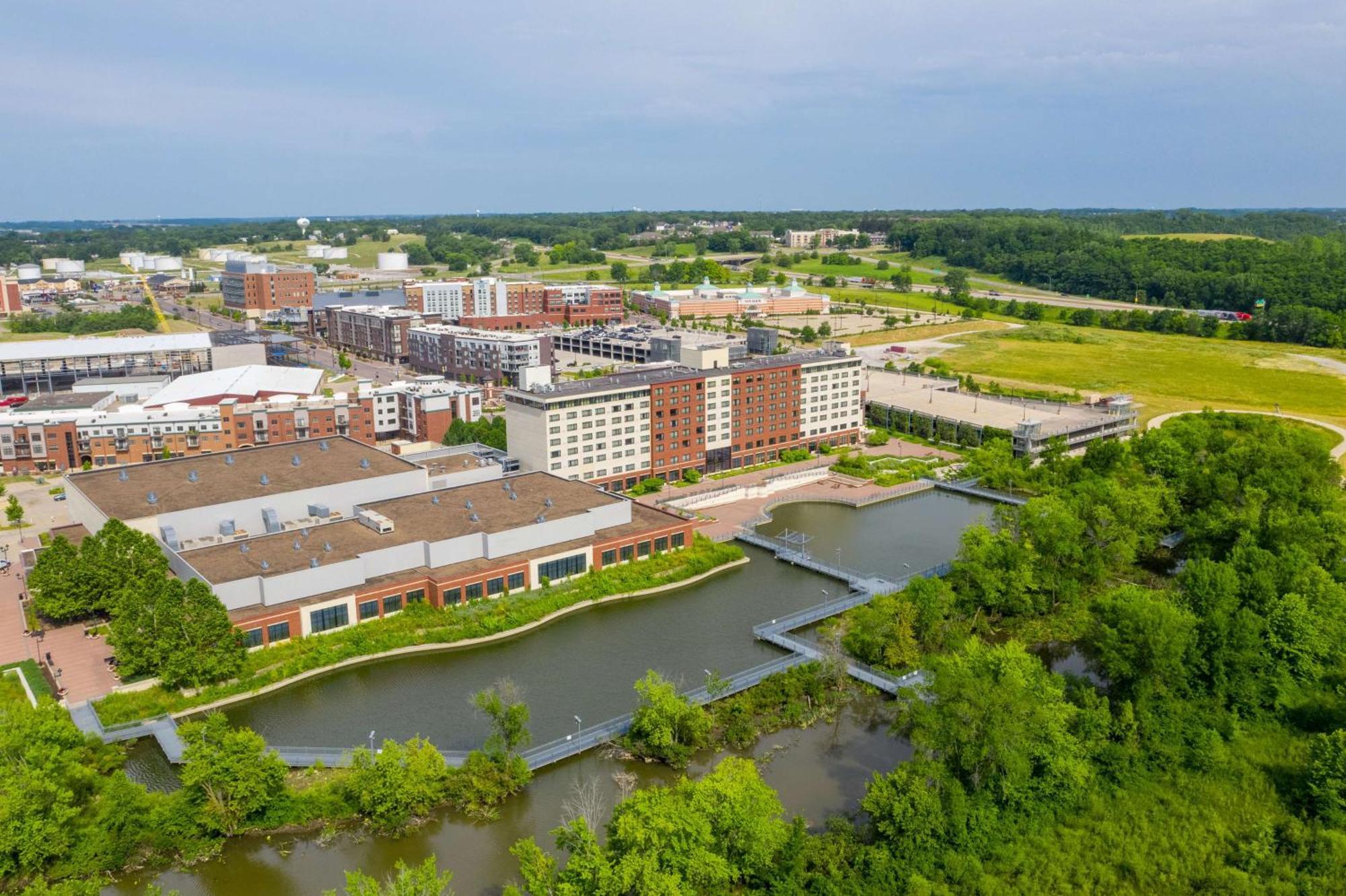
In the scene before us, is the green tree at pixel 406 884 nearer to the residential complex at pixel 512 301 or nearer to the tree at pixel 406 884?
the tree at pixel 406 884

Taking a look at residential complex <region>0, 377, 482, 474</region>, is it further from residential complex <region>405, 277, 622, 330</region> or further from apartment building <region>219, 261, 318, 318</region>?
apartment building <region>219, 261, 318, 318</region>

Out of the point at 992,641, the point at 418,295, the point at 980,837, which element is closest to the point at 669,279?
the point at 418,295

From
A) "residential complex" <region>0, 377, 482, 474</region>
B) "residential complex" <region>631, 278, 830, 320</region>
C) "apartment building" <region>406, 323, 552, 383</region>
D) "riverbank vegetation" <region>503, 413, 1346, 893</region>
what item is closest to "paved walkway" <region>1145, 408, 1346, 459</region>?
"riverbank vegetation" <region>503, 413, 1346, 893</region>

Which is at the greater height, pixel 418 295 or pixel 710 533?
pixel 418 295

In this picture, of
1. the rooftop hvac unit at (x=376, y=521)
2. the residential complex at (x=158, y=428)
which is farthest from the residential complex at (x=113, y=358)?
the rooftop hvac unit at (x=376, y=521)

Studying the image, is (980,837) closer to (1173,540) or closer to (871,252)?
(1173,540)

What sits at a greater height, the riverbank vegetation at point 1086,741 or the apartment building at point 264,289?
the apartment building at point 264,289
